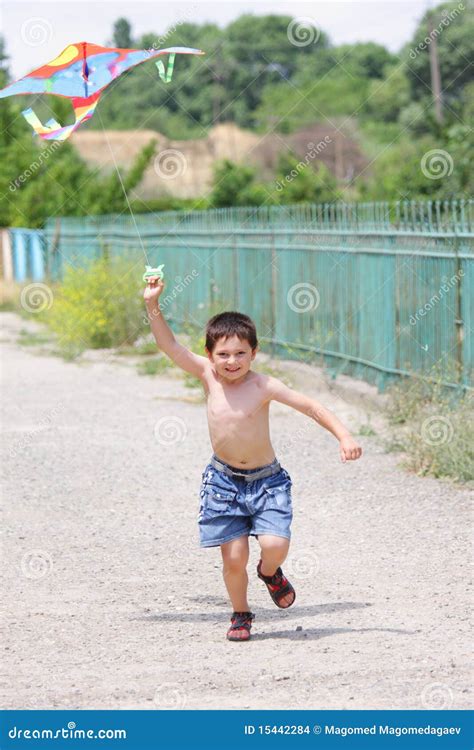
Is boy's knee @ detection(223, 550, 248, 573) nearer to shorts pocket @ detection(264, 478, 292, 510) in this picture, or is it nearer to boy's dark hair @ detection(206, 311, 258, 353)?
shorts pocket @ detection(264, 478, 292, 510)

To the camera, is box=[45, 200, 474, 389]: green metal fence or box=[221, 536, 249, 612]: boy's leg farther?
box=[45, 200, 474, 389]: green metal fence

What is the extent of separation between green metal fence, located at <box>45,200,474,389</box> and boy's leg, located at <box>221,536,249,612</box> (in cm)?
409

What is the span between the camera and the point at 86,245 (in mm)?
25578

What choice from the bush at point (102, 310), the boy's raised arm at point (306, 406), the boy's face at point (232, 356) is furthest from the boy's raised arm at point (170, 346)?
the bush at point (102, 310)

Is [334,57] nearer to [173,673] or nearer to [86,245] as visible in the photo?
[86,245]

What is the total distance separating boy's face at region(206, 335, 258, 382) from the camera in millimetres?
5504

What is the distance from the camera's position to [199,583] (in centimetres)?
662

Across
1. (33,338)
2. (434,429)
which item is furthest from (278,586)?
(33,338)

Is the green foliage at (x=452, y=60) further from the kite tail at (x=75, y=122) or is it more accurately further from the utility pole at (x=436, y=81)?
the kite tail at (x=75, y=122)

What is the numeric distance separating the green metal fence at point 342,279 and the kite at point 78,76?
9.78 feet

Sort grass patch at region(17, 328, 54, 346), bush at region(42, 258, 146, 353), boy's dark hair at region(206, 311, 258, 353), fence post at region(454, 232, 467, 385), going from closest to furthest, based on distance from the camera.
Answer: boy's dark hair at region(206, 311, 258, 353) < fence post at region(454, 232, 467, 385) < bush at region(42, 258, 146, 353) < grass patch at region(17, 328, 54, 346)

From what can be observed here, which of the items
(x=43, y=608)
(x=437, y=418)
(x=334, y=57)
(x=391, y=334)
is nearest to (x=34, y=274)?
(x=391, y=334)

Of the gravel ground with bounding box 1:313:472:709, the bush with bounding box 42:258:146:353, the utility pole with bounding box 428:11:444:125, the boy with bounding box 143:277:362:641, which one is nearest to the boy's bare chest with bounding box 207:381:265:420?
the boy with bounding box 143:277:362:641

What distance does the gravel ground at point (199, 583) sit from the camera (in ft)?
15.9
